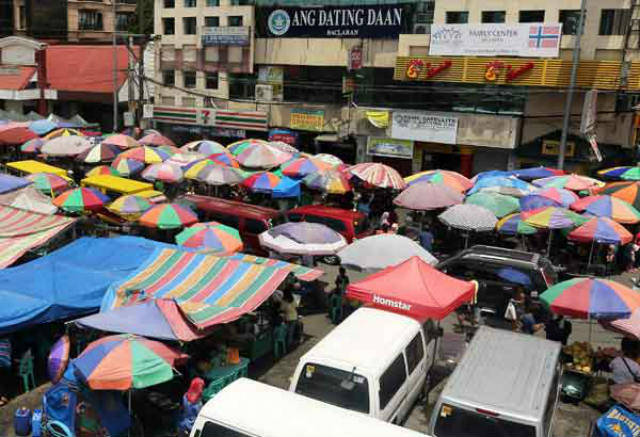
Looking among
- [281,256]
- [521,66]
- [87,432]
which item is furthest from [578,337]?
[521,66]

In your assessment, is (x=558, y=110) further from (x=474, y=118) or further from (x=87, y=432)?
(x=87, y=432)

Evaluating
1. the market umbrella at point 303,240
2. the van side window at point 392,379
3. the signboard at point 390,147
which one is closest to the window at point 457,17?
the signboard at point 390,147

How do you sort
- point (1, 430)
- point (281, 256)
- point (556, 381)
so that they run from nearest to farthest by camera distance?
point (556, 381) → point (1, 430) → point (281, 256)

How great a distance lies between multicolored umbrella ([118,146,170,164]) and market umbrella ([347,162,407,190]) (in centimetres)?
868

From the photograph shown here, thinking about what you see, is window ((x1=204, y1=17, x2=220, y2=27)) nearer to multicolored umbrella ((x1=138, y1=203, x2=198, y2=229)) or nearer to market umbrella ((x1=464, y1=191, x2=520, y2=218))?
market umbrella ((x1=464, y1=191, x2=520, y2=218))

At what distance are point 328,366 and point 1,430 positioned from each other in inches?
220

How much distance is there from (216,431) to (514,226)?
13.8 m

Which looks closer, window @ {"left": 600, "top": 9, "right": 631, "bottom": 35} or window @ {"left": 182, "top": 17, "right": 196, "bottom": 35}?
window @ {"left": 600, "top": 9, "right": 631, "bottom": 35}

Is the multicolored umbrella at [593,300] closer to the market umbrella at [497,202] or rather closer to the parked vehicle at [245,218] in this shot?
the market umbrella at [497,202]

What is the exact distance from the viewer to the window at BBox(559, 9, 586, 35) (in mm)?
29022

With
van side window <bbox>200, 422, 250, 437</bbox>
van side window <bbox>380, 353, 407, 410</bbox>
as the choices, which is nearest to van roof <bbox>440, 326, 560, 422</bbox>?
van side window <bbox>380, 353, 407, 410</bbox>

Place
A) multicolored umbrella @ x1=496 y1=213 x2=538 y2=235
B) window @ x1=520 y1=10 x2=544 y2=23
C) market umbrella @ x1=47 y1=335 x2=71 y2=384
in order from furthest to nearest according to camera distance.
Result: window @ x1=520 y1=10 x2=544 y2=23 < multicolored umbrella @ x1=496 y1=213 x2=538 y2=235 < market umbrella @ x1=47 y1=335 x2=71 y2=384

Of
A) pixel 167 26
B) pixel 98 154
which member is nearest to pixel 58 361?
pixel 98 154

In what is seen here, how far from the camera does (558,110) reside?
30297 mm
